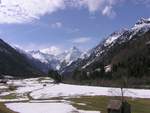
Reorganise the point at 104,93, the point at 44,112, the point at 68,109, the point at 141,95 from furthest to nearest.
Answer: the point at 104,93
the point at 141,95
the point at 68,109
the point at 44,112

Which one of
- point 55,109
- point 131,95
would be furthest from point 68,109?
point 131,95

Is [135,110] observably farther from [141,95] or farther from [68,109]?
[141,95]

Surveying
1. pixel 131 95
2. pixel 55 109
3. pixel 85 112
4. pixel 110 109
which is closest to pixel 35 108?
pixel 55 109

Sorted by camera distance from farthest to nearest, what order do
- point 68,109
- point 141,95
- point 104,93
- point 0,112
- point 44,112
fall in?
point 104,93
point 141,95
point 68,109
point 44,112
point 0,112

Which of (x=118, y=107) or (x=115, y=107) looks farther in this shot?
(x=115, y=107)

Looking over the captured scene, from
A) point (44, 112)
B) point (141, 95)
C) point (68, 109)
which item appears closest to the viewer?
point (44, 112)

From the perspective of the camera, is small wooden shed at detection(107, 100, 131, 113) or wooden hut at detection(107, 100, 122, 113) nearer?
small wooden shed at detection(107, 100, 131, 113)

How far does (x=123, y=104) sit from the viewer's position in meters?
75.4

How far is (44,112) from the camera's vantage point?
8350cm

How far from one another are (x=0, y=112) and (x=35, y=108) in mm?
20262

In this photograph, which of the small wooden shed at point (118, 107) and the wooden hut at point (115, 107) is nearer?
the small wooden shed at point (118, 107)

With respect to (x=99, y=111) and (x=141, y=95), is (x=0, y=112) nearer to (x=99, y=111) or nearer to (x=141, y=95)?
(x=99, y=111)

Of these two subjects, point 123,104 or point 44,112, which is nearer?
point 123,104

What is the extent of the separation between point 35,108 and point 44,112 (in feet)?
33.5
